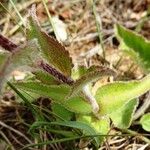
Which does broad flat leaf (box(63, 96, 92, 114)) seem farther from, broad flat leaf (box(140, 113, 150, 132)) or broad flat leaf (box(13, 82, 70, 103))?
broad flat leaf (box(140, 113, 150, 132))

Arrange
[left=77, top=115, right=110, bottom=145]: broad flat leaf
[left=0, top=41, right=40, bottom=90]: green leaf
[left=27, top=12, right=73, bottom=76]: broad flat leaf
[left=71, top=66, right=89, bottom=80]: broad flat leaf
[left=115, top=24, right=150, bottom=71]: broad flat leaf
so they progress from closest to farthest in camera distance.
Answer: [left=0, top=41, right=40, bottom=90]: green leaf
[left=27, top=12, right=73, bottom=76]: broad flat leaf
[left=71, top=66, right=89, bottom=80]: broad flat leaf
[left=77, top=115, right=110, bottom=145]: broad flat leaf
[left=115, top=24, right=150, bottom=71]: broad flat leaf

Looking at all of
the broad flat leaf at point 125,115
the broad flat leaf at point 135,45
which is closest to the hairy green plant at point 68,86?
the broad flat leaf at point 125,115

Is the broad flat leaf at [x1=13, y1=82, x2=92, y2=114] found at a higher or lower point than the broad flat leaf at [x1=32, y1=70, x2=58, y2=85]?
lower

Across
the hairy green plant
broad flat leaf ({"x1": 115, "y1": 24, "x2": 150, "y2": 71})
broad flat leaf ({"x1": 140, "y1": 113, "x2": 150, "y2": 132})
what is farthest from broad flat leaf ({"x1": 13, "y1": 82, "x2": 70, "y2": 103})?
broad flat leaf ({"x1": 115, "y1": 24, "x2": 150, "y2": 71})

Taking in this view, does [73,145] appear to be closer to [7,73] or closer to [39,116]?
[39,116]

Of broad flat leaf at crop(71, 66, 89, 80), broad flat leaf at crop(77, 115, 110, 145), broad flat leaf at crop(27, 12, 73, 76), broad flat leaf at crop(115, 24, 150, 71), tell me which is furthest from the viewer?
broad flat leaf at crop(115, 24, 150, 71)

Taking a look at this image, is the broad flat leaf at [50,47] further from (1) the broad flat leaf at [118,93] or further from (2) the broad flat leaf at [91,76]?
(1) the broad flat leaf at [118,93]

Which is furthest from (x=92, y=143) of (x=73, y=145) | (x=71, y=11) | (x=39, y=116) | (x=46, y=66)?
(x=71, y=11)
